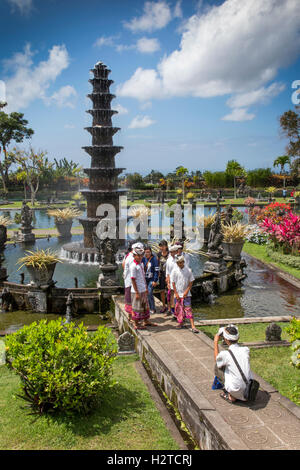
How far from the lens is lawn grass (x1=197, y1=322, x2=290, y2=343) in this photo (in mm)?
7360

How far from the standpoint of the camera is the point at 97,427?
430 centimetres

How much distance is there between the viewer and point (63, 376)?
421cm

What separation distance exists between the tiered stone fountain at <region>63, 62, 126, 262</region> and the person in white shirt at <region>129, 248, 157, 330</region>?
9028 mm

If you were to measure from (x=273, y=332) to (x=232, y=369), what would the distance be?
292cm

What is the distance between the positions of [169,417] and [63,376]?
158 centimetres

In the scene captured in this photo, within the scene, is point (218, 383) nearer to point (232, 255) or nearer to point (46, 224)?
point (232, 255)

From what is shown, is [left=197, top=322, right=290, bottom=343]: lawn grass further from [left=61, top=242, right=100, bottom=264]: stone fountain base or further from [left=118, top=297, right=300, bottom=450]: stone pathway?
[left=61, top=242, right=100, bottom=264]: stone fountain base

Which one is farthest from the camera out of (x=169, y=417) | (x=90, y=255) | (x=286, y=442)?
(x=90, y=255)

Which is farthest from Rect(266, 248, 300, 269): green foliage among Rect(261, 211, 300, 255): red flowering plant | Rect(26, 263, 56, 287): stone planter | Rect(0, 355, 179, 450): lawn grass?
Rect(0, 355, 179, 450): lawn grass

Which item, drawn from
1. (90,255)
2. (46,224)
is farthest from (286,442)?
(46,224)

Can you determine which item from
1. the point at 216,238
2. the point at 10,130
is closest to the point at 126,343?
the point at 216,238

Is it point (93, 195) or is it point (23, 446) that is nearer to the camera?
point (23, 446)

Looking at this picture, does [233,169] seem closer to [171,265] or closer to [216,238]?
[216,238]

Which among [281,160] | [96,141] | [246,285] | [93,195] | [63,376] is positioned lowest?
[246,285]
